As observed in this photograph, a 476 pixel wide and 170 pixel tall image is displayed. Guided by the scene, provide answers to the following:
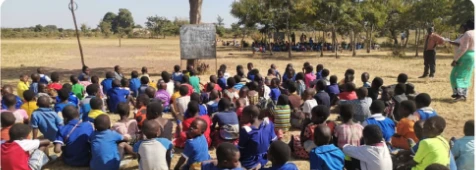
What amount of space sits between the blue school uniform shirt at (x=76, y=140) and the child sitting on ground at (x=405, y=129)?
12.2ft

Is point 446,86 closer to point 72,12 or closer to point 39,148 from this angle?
point 39,148

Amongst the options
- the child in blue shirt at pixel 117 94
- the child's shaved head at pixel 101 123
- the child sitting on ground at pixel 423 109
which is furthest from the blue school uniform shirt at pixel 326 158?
the child in blue shirt at pixel 117 94

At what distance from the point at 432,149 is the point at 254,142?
182cm

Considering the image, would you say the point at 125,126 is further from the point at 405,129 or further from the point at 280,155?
the point at 405,129

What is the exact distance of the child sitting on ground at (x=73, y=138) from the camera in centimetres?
479

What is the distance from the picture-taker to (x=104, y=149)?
441cm

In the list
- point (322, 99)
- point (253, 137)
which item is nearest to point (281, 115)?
point (322, 99)

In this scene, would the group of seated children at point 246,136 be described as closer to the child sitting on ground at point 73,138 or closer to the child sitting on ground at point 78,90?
the child sitting on ground at point 73,138

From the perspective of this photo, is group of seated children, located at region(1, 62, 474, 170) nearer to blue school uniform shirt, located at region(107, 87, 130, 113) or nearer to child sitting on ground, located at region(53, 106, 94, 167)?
child sitting on ground, located at region(53, 106, 94, 167)

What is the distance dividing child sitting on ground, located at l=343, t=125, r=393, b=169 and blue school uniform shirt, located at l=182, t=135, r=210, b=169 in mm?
1551

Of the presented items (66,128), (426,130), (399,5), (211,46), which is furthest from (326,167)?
(399,5)

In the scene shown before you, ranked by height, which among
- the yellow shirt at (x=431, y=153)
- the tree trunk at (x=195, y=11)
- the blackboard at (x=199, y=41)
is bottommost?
the yellow shirt at (x=431, y=153)

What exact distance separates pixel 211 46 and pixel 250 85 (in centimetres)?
735

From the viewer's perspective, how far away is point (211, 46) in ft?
46.1
